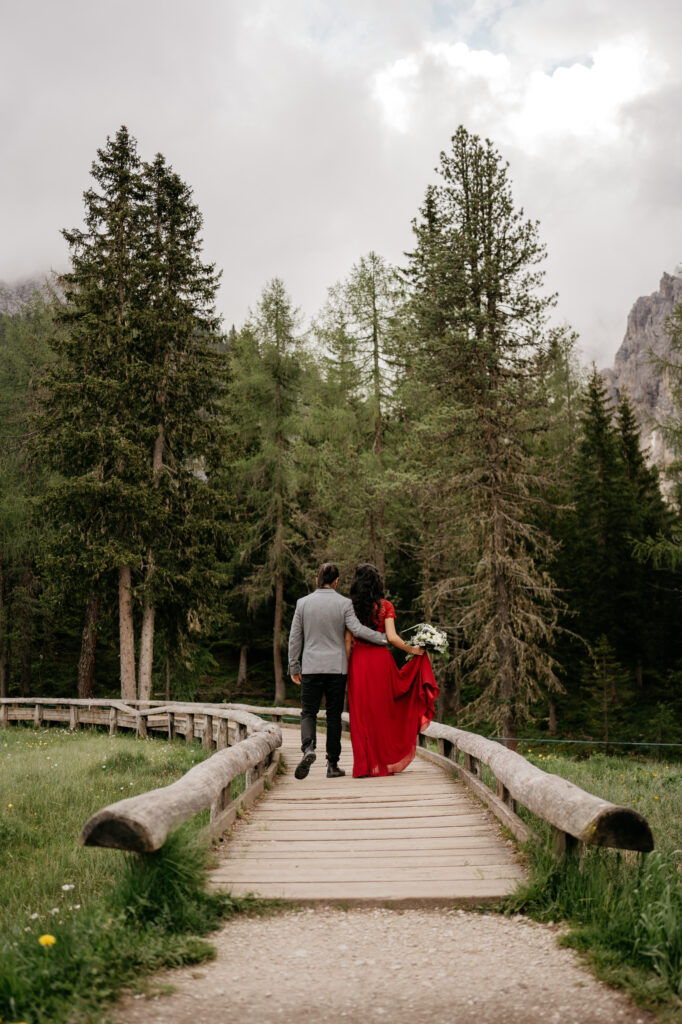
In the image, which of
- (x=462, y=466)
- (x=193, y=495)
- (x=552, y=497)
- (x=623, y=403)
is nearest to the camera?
(x=462, y=466)

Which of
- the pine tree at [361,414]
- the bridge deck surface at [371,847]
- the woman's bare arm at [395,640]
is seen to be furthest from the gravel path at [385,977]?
the pine tree at [361,414]

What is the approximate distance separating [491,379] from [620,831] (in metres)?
16.2

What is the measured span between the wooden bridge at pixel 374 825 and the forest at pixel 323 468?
10477 mm

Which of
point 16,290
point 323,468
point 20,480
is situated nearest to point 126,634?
point 323,468

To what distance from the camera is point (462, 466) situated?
65.4 ft

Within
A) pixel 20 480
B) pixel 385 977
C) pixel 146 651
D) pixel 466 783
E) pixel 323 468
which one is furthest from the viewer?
pixel 20 480

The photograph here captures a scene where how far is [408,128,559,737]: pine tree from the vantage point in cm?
1873

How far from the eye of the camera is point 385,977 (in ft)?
11.6

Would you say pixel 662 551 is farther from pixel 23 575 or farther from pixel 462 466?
pixel 23 575

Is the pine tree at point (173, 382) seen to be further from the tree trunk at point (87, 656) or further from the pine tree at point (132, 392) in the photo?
the tree trunk at point (87, 656)

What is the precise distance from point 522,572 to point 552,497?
14.6 metres

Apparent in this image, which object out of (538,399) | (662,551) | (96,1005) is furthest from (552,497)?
(96,1005)

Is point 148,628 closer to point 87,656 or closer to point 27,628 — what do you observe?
point 87,656

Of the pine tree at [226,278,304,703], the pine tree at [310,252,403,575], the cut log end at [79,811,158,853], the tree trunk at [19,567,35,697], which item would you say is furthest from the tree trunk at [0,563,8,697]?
the cut log end at [79,811,158,853]
